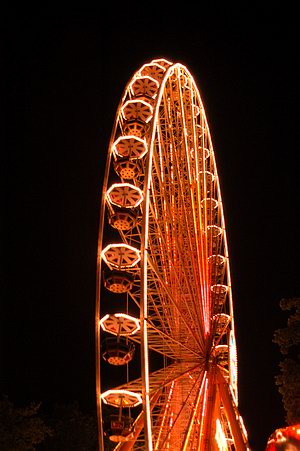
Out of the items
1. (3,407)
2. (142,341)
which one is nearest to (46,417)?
(3,407)

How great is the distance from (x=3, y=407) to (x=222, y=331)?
559 inches

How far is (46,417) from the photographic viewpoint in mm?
41188

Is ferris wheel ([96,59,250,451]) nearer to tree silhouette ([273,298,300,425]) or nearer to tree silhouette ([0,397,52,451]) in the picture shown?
tree silhouette ([273,298,300,425])

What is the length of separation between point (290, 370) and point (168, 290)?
7.62 meters

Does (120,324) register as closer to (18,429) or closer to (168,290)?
(168,290)

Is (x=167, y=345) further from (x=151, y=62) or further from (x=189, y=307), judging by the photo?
(x=151, y=62)

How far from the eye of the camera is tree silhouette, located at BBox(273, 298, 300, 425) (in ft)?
78.9

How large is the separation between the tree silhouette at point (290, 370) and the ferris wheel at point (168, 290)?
3066 millimetres

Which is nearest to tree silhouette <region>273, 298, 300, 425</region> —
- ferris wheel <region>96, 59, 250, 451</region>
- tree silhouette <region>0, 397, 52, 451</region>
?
ferris wheel <region>96, 59, 250, 451</region>

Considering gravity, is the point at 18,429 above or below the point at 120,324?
below

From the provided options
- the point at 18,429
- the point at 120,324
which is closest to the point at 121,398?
the point at 120,324

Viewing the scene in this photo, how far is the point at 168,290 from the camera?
19.0m

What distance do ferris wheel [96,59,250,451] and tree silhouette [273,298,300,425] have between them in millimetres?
3066

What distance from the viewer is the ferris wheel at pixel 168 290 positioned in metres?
18.4
